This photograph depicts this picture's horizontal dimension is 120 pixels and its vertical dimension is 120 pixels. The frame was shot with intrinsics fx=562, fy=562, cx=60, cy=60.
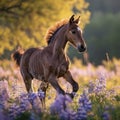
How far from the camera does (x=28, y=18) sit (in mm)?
30719

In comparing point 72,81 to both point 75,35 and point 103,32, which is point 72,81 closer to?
point 75,35

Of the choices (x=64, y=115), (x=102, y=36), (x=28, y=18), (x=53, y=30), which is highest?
(x=102, y=36)

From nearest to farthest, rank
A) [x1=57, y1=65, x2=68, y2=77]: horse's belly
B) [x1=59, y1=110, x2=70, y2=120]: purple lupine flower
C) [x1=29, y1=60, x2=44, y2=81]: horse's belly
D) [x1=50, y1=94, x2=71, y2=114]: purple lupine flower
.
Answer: [x1=59, y1=110, x2=70, y2=120]: purple lupine flower
[x1=50, y1=94, x2=71, y2=114]: purple lupine flower
[x1=57, y1=65, x2=68, y2=77]: horse's belly
[x1=29, y1=60, x2=44, y2=81]: horse's belly

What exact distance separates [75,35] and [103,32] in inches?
1617

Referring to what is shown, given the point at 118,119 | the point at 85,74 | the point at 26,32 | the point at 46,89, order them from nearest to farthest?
the point at 118,119
the point at 46,89
the point at 85,74
the point at 26,32

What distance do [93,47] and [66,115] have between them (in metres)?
40.8

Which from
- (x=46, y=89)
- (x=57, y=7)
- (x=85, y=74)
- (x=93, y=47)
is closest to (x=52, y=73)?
(x=46, y=89)

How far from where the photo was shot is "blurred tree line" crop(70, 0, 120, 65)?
153ft

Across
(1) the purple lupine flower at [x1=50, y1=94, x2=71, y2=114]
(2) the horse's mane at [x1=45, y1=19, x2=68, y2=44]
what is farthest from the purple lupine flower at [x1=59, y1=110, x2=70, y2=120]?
(2) the horse's mane at [x1=45, y1=19, x2=68, y2=44]

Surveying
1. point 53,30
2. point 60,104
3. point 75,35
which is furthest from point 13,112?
point 53,30

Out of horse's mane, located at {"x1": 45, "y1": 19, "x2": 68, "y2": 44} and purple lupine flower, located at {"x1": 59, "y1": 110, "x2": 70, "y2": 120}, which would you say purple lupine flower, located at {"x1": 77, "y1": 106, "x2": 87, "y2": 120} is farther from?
horse's mane, located at {"x1": 45, "y1": 19, "x2": 68, "y2": 44}

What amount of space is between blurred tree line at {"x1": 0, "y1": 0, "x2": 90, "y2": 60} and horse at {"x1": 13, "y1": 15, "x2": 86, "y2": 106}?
16.8 metres

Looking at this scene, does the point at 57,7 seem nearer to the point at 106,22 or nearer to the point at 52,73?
the point at 52,73

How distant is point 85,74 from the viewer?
22234mm
